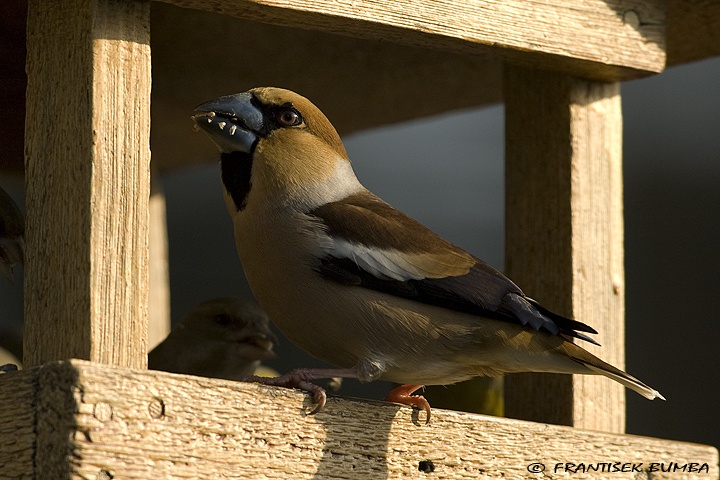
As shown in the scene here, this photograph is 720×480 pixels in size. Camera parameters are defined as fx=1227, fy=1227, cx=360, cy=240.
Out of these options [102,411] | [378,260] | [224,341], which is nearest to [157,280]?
[224,341]

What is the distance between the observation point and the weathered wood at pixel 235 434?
2082 millimetres

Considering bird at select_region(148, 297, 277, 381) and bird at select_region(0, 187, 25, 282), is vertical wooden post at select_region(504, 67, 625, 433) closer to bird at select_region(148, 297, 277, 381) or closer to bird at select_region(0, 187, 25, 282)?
bird at select_region(148, 297, 277, 381)

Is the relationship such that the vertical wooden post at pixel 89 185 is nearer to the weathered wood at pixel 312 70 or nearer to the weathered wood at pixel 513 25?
the weathered wood at pixel 513 25

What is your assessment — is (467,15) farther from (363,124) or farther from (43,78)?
(363,124)

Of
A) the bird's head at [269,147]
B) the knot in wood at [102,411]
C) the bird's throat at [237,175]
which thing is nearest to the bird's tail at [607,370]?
the bird's head at [269,147]

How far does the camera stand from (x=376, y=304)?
2613 millimetres

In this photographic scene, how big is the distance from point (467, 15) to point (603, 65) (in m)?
0.46

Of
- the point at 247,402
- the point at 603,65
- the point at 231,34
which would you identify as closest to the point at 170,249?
the point at 231,34

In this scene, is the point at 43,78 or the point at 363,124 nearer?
the point at 43,78

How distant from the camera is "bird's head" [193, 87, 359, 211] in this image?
273cm

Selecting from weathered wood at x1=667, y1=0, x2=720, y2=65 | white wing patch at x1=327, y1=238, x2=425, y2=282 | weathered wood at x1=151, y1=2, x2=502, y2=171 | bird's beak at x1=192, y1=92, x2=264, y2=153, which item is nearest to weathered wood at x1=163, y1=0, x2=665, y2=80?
weathered wood at x1=667, y1=0, x2=720, y2=65

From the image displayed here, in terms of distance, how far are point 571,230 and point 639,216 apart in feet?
15.1

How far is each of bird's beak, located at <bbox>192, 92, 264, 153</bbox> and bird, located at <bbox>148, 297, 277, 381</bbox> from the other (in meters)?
0.74

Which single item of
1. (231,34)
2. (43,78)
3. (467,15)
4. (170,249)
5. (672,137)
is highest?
(672,137)
